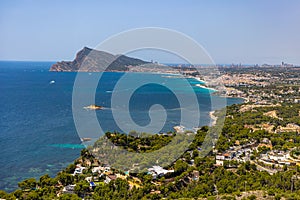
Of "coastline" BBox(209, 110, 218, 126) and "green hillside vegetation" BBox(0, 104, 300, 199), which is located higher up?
"coastline" BBox(209, 110, 218, 126)

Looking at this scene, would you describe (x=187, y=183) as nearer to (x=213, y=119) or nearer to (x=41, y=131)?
(x=41, y=131)

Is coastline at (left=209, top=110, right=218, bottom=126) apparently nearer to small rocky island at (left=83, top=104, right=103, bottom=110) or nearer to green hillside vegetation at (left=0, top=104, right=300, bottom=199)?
green hillside vegetation at (left=0, top=104, right=300, bottom=199)

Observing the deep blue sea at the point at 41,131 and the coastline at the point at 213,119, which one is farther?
the coastline at the point at 213,119

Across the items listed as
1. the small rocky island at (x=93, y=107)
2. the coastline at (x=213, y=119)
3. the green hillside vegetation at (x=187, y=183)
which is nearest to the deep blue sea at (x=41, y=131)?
the coastline at (x=213, y=119)

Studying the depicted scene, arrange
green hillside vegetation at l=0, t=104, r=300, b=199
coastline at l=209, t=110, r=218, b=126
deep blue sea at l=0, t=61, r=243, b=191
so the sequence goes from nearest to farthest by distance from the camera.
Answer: green hillside vegetation at l=0, t=104, r=300, b=199
deep blue sea at l=0, t=61, r=243, b=191
coastline at l=209, t=110, r=218, b=126

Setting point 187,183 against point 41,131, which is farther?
point 41,131

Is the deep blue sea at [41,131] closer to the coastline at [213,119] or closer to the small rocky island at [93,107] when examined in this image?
the coastline at [213,119]

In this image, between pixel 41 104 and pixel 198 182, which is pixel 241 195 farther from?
pixel 41 104

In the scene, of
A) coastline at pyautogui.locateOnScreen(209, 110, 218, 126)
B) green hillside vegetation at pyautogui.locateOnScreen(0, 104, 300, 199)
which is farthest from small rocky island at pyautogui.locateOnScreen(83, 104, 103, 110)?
green hillside vegetation at pyautogui.locateOnScreen(0, 104, 300, 199)

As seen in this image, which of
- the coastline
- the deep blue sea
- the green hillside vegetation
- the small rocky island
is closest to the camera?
the green hillside vegetation

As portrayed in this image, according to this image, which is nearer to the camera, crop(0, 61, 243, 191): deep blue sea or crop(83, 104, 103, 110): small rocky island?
crop(0, 61, 243, 191): deep blue sea

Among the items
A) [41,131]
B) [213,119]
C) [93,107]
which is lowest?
[41,131]

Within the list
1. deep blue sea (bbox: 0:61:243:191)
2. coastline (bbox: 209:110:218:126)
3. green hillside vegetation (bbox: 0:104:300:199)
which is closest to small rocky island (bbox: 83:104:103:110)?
deep blue sea (bbox: 0:61:243:191)

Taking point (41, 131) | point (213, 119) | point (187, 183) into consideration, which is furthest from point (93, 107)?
point (187, 183)
